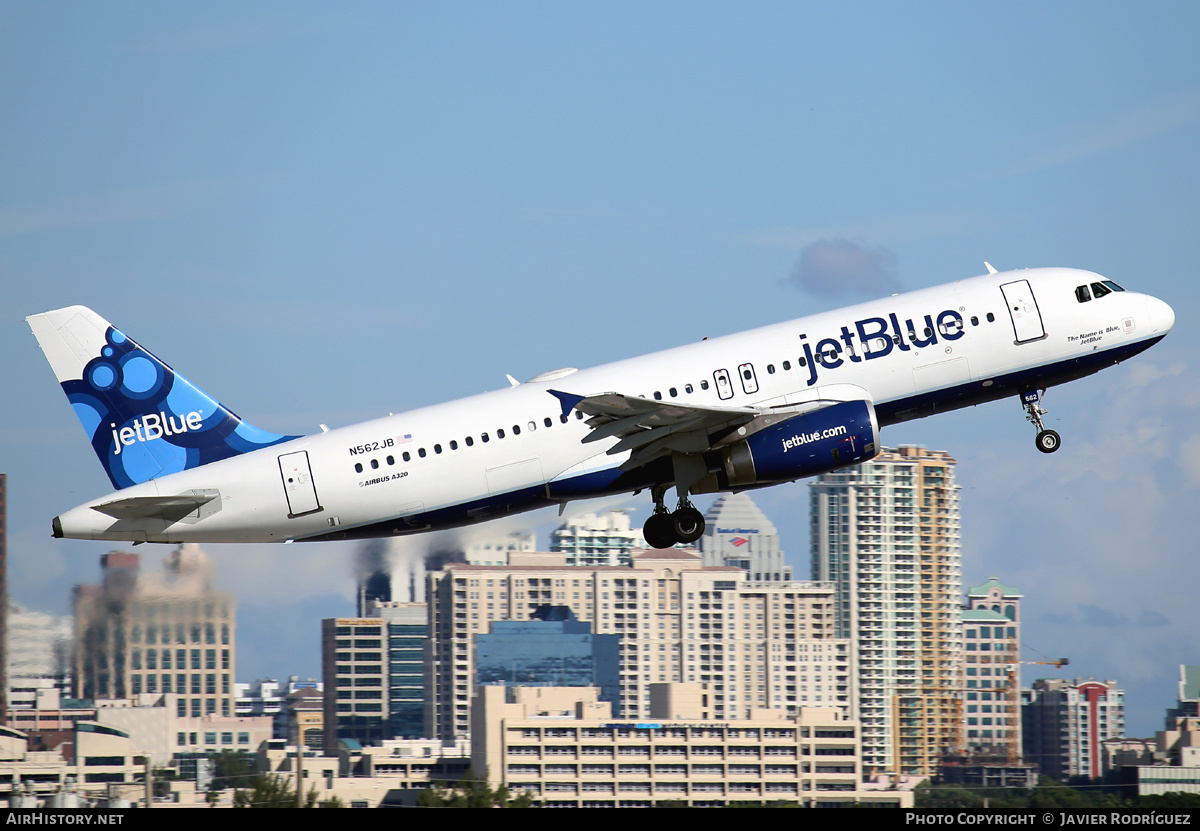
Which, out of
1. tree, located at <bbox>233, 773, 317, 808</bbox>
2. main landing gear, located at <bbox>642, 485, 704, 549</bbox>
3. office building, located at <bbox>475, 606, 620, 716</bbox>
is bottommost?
tree, located at <bbox>233, 773, 317, 808</bbox>

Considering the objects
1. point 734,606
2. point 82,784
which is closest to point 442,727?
point 734,606

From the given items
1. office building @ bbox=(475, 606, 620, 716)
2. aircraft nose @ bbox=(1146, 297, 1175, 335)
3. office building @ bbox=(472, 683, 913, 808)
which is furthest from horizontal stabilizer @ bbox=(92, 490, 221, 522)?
office building @ bbox=(475, 606, 620, 716)

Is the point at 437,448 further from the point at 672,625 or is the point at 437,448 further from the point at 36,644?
the point at 672,625

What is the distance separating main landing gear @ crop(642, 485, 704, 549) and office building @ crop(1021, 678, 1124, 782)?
96649 mm

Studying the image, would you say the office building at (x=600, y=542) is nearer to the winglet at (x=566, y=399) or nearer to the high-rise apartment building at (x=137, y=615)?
the high-rise apartment building at (x=137, y=615)

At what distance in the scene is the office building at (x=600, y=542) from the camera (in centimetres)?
17675

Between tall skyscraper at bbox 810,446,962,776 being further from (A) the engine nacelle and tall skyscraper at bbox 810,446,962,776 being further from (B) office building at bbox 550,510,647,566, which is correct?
(A) the engine nacelle

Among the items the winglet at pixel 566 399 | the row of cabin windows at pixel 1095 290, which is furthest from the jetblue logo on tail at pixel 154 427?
the row of cabin windows at pixel 1095 290

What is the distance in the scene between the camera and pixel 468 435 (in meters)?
33.9

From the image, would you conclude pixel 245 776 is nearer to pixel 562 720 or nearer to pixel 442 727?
pixel 562 720

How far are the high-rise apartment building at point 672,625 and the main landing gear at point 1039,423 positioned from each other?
343 ft

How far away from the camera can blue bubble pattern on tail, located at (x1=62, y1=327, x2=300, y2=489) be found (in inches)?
1380

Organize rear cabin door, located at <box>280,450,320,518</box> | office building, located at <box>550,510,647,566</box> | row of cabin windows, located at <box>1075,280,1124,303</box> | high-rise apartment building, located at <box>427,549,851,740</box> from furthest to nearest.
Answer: office building, located at <box>550,510,647,566</box>, high-rise apartment building, located at <box>427,549,851,740</box>, row of cabin windows, located at <box>1075,280,1124,303</box>, rear cabin door, located at <box>280,450,320,518</box>

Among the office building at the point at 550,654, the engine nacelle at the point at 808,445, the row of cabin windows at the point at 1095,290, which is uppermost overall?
the row of cabin windows at the point at 1095,290
